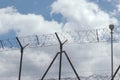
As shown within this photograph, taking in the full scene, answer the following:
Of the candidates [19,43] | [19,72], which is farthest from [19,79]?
[19,43]

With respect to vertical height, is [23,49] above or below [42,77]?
above

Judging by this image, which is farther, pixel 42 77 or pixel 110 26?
pixel 42 77

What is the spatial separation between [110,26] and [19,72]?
12.0m

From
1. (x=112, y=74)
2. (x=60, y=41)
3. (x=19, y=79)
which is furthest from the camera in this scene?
(x=19, y=79)

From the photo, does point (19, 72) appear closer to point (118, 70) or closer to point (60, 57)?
point (60, 57)

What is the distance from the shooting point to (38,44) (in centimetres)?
4597

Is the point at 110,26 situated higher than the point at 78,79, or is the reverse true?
the point at 110,26

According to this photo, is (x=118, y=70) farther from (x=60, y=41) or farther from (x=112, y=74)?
(x=60, y=41)

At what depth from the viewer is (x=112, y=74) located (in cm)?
4122

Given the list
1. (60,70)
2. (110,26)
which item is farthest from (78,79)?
(110,26)

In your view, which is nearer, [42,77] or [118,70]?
[118,70]

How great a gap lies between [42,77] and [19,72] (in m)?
3.24

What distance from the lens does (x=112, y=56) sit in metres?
42.9

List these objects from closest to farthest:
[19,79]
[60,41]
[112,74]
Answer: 1. [112,74]
2. [60,41]
3. [19,79]
